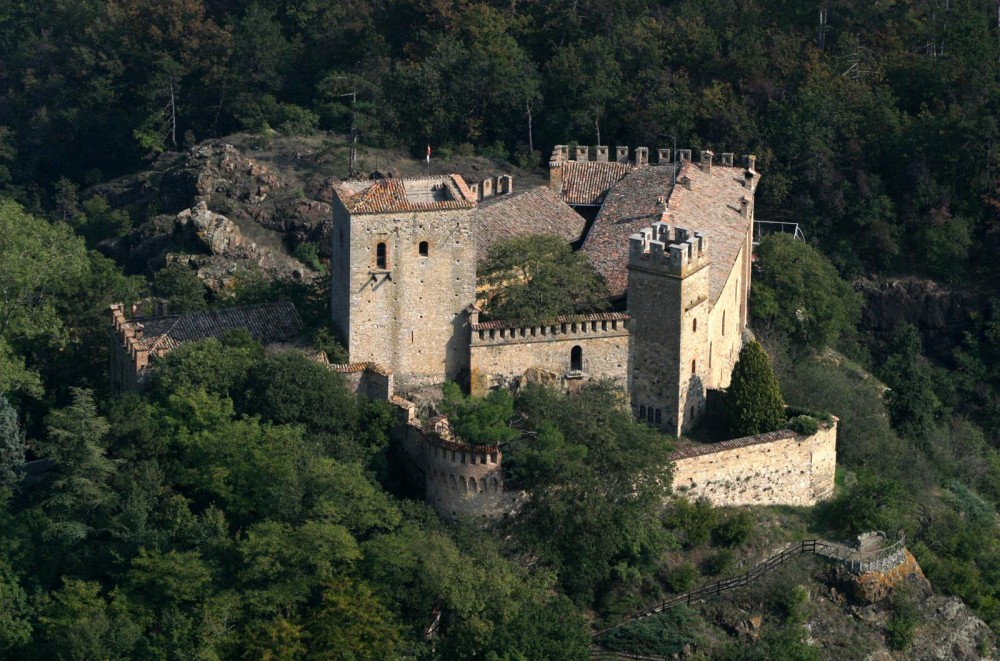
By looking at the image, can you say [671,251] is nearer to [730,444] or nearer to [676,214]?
[730,444]

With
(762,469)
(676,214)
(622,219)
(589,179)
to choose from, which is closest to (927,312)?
(589,179)

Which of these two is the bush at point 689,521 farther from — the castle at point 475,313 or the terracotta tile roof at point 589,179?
the terracotta tile roof at point 589,179

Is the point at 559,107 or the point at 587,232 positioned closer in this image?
the point at 587,232

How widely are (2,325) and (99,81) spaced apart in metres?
36.0

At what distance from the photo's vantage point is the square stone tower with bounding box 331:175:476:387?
230ft

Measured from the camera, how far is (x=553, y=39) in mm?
108000

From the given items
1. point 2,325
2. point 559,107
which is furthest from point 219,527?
point 559,107

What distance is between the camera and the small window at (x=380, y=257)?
7025 cm

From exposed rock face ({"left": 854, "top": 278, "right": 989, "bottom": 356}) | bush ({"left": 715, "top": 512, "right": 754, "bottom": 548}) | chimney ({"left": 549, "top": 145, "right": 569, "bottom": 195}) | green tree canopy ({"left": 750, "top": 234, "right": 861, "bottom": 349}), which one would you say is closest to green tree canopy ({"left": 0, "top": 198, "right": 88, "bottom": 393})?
chimney ({"left": 549, "top": 145, "right": 569, "bottom": 195})

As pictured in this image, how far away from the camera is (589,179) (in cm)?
8781

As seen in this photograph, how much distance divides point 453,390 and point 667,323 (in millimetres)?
7739

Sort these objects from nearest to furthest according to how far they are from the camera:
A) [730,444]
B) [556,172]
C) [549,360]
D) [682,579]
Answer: [682,579], [730,444], [549,360], [556,172]

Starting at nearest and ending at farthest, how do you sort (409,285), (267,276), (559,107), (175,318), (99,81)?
(409,285) < (175,318) < (267,276) < (559,107) < (99,81)

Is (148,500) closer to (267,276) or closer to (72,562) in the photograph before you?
(72,562)
